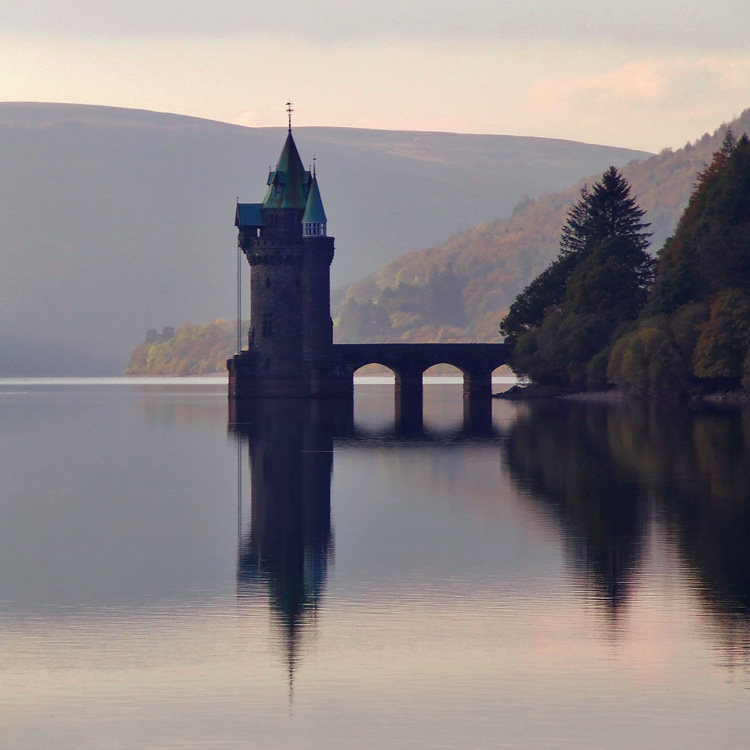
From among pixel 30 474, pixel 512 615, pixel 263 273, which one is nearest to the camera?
pixel 512 615

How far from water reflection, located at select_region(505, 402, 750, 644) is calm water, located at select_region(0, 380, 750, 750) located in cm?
13

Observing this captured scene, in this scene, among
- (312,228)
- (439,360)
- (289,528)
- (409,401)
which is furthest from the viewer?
(439,360)

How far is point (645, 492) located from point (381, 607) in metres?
19.1

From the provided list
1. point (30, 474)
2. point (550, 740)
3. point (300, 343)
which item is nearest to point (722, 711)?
point (550, 740)

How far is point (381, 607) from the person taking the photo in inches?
974

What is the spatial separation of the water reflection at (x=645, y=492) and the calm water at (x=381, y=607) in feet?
0.43

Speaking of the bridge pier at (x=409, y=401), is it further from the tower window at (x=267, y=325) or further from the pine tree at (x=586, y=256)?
the tower window at (x=267, y=325)

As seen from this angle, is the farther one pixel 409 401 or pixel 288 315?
pixel 288 315

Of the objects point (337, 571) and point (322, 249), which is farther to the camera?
point (322, 249)

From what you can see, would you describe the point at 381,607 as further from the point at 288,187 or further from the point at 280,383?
the point at 288,187

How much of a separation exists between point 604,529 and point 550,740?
17419 millimetres

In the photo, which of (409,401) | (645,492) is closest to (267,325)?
(409,401)

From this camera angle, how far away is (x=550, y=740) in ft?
55.3

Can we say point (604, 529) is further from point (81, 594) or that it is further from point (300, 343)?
point (300, 343)
